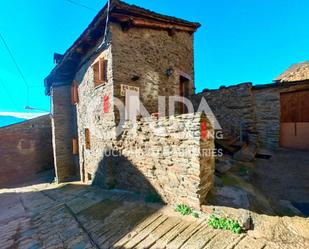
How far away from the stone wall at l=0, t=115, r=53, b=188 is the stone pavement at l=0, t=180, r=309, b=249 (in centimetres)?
908

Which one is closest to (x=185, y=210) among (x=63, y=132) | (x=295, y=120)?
(x=295, y=120)

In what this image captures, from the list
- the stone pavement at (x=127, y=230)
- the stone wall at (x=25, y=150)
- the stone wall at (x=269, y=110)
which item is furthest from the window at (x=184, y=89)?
the stone wall at (x=25, y=150)

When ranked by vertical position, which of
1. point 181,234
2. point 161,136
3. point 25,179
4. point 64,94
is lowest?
point 25,179

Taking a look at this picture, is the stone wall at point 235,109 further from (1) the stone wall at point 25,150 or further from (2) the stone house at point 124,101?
(1) the stone wall at point 25,150

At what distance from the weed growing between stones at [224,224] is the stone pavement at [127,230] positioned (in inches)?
3.4

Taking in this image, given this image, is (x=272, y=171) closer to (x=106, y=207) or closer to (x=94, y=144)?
(x=106, y=207)

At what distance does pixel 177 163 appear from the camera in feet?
12.1

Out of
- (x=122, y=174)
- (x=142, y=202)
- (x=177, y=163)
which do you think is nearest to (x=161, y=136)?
(x=177, y=163)

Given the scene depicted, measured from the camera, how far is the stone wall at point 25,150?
454 inches

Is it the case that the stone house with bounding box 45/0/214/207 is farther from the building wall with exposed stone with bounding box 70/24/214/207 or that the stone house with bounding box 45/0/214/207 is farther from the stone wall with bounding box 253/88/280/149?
the stone wall with bounding box 253/88/280/149

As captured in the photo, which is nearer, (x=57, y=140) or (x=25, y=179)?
→ (x=57, y=140)

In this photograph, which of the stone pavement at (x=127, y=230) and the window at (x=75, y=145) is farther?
the window at (x=75, y=145)

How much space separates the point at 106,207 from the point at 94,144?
3393 millimetres

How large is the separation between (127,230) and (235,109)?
6.35 metres
